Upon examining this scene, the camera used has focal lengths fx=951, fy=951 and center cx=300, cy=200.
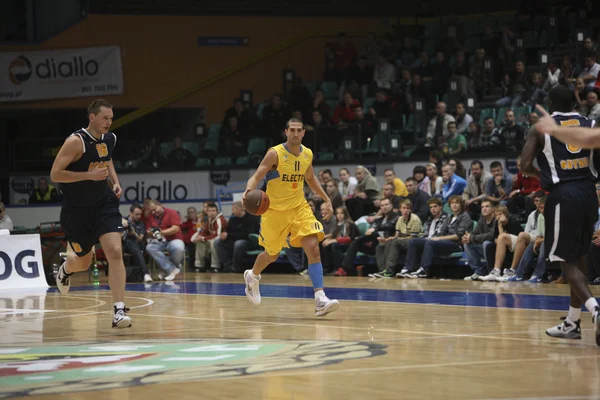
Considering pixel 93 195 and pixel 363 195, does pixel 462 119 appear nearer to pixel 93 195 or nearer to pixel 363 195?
pixel 363 195

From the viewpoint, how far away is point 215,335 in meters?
7.75

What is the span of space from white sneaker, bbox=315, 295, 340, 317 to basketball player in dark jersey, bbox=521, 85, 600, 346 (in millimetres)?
2585

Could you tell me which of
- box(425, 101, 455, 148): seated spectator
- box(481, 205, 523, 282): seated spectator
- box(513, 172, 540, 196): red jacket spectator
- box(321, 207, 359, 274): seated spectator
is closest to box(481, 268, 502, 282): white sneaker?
box(481, 205, 523, 282): seated spectator

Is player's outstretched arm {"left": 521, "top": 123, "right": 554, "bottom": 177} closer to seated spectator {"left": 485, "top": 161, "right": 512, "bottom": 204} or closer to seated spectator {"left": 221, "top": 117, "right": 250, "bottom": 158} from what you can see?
seated spectator {"left": 485, "top": 161, "right": 512, "bottom": 204}

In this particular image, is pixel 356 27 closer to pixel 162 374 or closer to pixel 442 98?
pixel 442 98

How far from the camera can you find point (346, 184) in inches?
693

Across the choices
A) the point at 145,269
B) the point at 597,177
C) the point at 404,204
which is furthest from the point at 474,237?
the point at 597,177

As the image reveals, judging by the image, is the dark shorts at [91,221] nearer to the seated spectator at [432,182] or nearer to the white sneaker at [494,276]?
the white sneaker at [494,276]

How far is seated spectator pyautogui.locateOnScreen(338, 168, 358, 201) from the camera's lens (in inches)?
690

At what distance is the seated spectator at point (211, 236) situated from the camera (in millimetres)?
18156

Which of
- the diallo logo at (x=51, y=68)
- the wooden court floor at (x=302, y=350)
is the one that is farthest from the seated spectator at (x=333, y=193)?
the diallo logo at (x=51, y=68)

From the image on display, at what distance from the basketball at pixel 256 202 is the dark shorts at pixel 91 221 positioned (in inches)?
51.1

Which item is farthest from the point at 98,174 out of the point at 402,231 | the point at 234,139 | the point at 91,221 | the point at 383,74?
the point at 383,74

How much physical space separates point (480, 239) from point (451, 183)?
173cm
